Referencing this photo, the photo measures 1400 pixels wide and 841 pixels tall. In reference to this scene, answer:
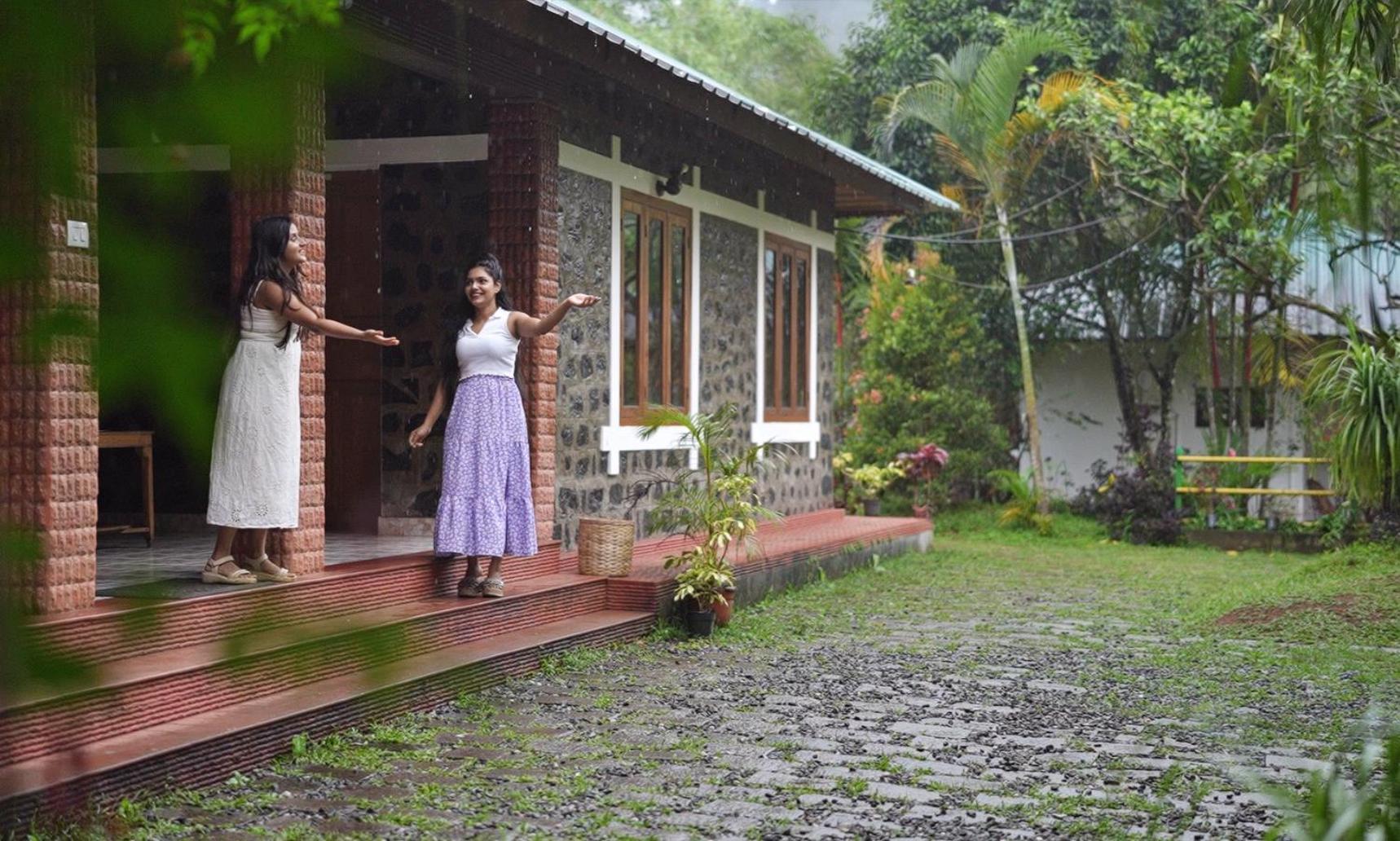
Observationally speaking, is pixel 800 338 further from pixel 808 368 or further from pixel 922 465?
pixel 922 465

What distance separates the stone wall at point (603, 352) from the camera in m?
9.10

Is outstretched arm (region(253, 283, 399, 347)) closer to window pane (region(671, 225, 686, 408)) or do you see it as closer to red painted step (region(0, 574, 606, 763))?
window pane (region(671, 225, 686, 408))

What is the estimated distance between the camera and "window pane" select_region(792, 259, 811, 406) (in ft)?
Result: 43.9

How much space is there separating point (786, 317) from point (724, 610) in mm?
4806

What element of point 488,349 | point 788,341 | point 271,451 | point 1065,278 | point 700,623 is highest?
point 1065,278

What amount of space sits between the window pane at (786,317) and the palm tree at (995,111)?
138 inches

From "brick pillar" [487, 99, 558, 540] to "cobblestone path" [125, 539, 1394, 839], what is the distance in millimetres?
1550

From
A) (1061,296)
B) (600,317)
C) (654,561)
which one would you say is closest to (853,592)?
(654,561)

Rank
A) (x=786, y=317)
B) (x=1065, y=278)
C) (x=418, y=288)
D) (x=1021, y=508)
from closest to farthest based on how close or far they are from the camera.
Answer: (x=418, y=288) → (x=786, y=317) → (x=1021, y=508) → (x=1065, y=278)

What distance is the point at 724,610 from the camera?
8750 mm

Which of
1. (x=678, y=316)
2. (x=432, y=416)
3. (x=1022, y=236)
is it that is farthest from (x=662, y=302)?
(x=1022, y=236)

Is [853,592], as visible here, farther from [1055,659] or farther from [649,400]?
[1055,659]

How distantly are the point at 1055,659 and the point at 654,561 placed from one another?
255cm

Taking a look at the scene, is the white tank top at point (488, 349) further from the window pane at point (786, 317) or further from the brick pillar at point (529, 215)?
the window pane at point (786, 317)
